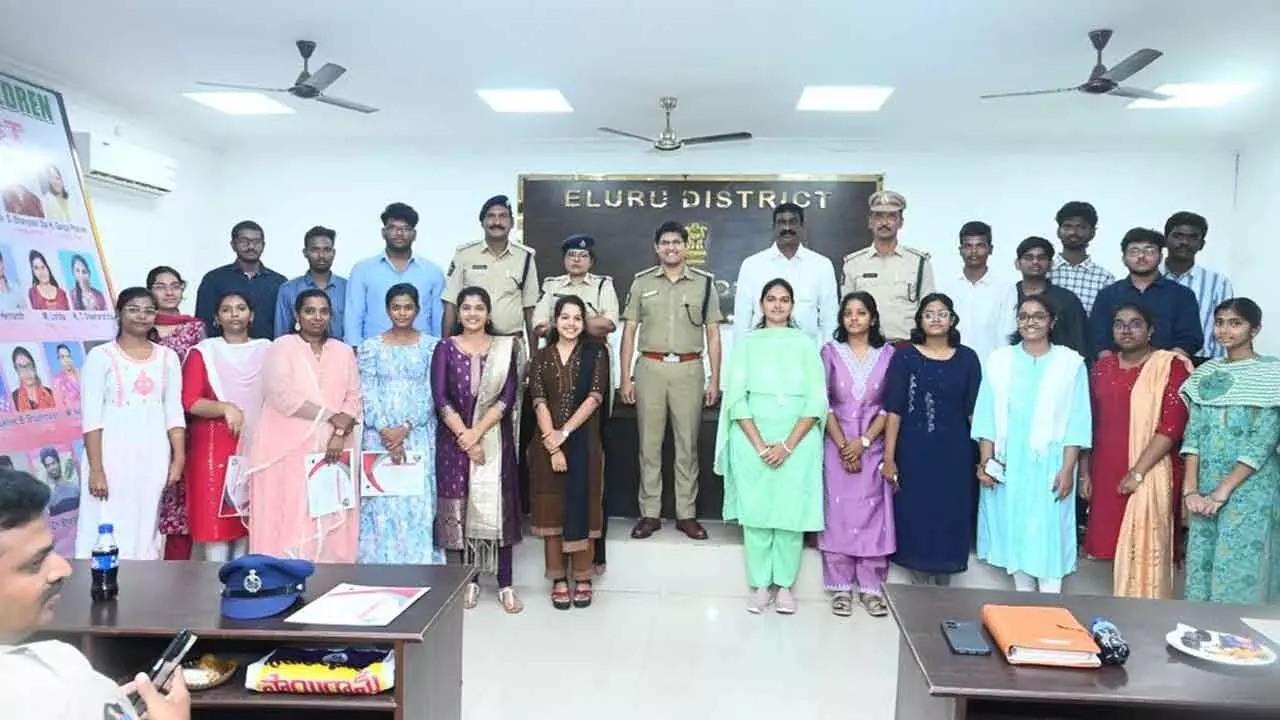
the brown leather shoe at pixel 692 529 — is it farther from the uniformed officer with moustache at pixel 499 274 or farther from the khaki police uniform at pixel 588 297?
the uniformed officer with moustache at pixel 499 274

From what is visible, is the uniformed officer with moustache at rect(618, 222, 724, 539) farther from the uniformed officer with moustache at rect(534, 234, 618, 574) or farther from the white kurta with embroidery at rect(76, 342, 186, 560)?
the white kurta with embroidery at rect(76, 342, 186, 560)

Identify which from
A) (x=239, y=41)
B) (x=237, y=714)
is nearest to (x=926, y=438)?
(x=237, y=714)

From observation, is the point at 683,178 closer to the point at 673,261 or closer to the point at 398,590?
the point at 673,261

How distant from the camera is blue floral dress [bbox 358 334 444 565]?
12.7ft

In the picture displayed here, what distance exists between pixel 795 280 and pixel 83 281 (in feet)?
15.4

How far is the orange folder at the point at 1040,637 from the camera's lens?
1.81m

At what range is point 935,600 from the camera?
2232mm

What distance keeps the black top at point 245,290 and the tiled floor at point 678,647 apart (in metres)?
2.42

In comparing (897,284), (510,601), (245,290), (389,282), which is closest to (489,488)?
(510,601)

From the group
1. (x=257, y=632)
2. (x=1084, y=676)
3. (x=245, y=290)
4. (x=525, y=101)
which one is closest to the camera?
(x=1084, y=676)

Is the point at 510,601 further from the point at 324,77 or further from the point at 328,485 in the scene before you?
the point at 324,77

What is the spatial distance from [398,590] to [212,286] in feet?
12.9

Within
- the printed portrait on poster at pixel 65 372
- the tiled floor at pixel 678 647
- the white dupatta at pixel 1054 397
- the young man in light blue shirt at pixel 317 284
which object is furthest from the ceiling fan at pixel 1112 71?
the printed portrait on poster at pixel 65 372

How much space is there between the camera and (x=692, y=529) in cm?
457
